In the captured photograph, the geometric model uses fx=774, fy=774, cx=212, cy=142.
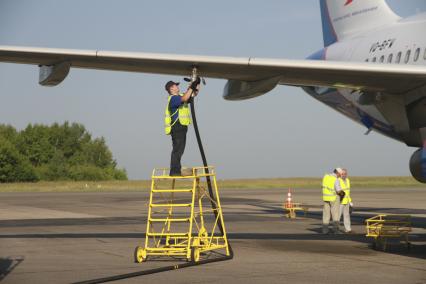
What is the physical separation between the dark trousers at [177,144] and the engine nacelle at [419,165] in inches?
165

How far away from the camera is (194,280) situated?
967 centimetres

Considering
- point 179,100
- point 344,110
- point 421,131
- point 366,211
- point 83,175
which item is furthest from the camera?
point 83,175

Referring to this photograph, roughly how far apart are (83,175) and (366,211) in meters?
64.3

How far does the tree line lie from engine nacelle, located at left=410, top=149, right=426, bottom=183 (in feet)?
221

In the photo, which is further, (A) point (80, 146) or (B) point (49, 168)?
(A) point (80, 146)

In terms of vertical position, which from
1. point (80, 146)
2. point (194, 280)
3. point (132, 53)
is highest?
point (80, 146)

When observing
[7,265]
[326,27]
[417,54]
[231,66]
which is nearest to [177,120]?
[231,66]

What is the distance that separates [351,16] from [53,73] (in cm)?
1168

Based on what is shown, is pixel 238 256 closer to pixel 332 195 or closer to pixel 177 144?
pixel 177 144

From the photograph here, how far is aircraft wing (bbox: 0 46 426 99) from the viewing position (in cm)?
1295

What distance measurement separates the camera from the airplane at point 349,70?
1304cm

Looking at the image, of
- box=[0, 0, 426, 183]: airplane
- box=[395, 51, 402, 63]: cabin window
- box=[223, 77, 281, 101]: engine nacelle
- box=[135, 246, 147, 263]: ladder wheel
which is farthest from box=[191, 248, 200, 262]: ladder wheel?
box=[395, 51, 402, 63]: cabin window

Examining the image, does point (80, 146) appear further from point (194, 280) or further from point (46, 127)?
point (194, 280)

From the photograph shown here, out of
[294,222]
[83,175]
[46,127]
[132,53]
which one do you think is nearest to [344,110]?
[294,222]
